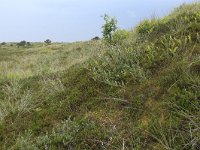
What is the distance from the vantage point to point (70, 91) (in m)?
8.80

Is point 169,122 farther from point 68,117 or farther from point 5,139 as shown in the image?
point 5,139

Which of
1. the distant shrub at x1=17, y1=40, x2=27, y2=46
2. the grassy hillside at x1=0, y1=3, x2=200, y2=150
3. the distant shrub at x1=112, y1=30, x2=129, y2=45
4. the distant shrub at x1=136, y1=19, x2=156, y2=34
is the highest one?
the distant shrub at x1=136, y1=19, x2=156, y2=34

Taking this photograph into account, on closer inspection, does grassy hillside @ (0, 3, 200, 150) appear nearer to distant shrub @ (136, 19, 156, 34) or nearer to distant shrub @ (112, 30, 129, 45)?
distant shrub @ (136, 19, 156, 34)

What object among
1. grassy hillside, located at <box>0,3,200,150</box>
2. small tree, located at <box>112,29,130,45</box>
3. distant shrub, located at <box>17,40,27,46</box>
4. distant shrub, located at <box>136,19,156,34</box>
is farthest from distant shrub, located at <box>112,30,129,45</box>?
distant shrub, located at <box>17,40,27,46</box>

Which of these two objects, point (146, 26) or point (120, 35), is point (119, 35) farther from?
point (146, 26)

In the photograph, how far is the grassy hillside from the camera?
241 inches

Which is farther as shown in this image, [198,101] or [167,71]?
[167,71]

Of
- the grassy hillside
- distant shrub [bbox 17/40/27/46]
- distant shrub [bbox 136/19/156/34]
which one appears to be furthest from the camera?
distant shrub [bbox 17/40/27/46]

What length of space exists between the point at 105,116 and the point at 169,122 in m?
1.46

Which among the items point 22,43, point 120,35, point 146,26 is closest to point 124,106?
point 146,26

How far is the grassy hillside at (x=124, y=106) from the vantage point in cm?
612

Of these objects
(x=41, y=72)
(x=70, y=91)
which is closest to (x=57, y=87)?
(x=70, y=91)

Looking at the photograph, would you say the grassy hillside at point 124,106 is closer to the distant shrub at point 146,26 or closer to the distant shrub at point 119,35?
the distant shrub at point 146,26

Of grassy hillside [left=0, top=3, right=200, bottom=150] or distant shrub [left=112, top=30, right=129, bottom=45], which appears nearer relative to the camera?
grassy hillside [left=0, top=3, right=200, bottom=150]
